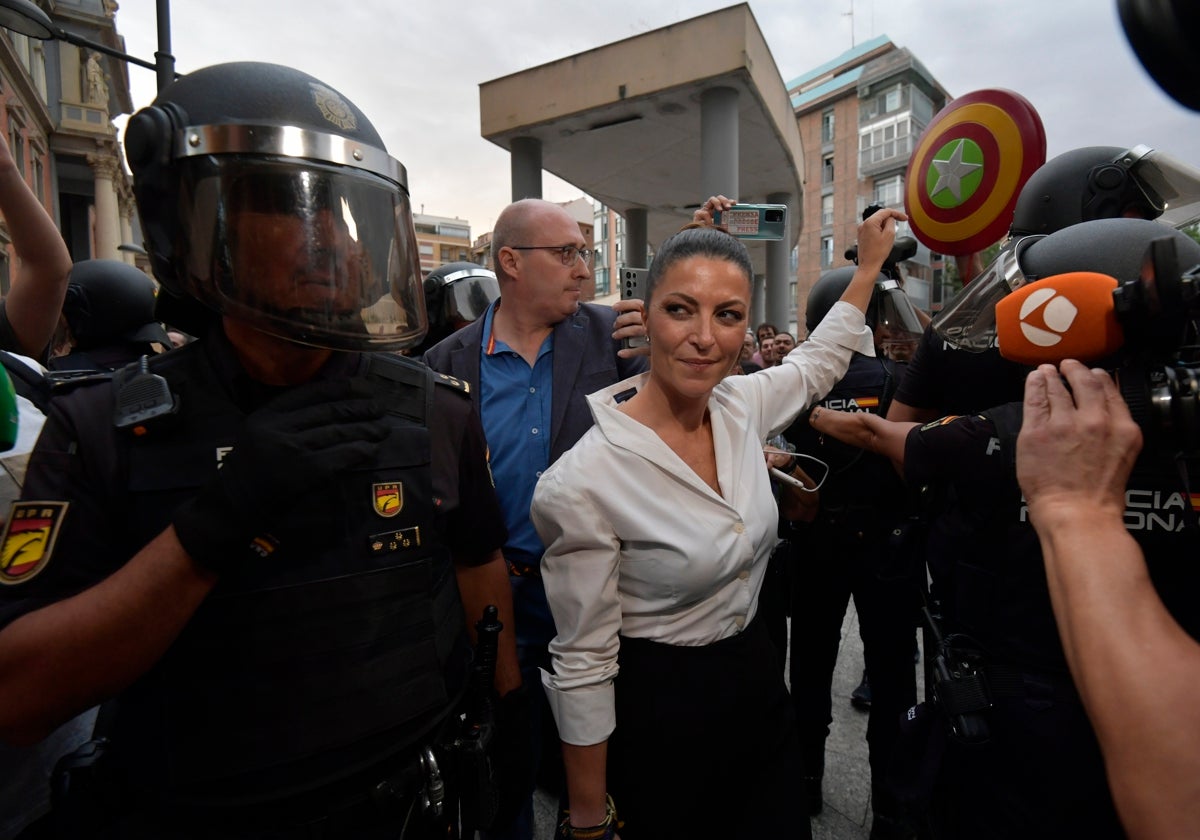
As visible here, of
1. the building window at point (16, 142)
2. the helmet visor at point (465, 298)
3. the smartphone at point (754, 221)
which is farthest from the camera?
the building window at point (16, 142)

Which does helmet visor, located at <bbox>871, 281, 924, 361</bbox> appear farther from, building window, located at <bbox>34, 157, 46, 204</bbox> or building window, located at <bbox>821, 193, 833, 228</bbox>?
building window, located at <bbox>821, 193, 833, 228</bbox>

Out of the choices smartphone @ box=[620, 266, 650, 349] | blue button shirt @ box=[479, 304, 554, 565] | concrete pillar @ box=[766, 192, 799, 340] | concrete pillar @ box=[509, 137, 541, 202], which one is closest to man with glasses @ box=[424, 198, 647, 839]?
blue button shirt @ box=[479, 304, 554, 565]

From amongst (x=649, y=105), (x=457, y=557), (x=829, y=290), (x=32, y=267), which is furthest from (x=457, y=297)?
(x=649, y=105)

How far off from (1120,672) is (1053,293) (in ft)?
2.09

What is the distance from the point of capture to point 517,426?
229cm

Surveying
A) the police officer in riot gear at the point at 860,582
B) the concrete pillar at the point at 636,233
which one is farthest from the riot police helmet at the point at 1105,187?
the concrete pillar at the point at 636,233

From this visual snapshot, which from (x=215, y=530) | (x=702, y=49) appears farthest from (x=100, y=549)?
(x=702, y=49)

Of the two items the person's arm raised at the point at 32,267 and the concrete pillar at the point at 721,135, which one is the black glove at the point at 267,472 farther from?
the concrete pillar at the point at 721,135

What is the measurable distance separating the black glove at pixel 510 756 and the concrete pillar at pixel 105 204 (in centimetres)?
2970

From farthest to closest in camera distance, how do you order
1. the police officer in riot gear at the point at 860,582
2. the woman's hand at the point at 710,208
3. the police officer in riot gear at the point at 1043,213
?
1. the police officer in riot gear at the point at 860,582
2. the woman's hand at the point at 710,208
3. the police officer in riot gear at the point at 1043,213

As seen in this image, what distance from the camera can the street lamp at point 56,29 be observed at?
276cm

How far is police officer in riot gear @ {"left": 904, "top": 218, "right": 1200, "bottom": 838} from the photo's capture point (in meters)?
1.27

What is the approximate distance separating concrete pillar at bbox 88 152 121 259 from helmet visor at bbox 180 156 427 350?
29.5m

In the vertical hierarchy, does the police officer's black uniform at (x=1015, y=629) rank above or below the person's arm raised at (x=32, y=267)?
below
